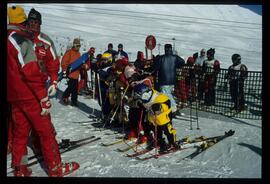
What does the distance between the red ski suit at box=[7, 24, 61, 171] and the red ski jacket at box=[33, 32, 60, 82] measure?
0.27 meters

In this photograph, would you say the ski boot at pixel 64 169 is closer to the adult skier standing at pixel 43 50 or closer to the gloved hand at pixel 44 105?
the gloved hand at pixel 44 105

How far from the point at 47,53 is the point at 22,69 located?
782 millimetres

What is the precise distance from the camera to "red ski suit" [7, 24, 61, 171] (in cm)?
429

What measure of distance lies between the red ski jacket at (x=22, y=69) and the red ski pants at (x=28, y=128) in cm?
14

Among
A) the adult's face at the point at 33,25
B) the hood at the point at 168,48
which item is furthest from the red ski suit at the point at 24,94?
the hood at the point at 168,48

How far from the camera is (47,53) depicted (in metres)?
4.97

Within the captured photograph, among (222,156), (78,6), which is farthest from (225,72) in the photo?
(78,6)

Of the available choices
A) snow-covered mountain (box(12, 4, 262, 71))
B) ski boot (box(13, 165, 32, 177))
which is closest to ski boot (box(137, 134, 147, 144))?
ski boot (box(13, 165, 32, 177))

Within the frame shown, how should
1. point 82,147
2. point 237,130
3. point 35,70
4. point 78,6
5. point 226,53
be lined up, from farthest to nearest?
point 78,6
point 226,53
point 237,130
point 82,147
point 35,70

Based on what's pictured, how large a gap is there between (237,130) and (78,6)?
24.3m

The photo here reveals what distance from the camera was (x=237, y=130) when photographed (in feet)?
21.7

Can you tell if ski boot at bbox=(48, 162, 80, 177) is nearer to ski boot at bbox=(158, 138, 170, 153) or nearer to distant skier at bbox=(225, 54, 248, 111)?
ski boot at bbox=(158, 138, 170, 153)

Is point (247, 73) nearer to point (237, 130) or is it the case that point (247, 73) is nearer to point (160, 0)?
point (237, 130)

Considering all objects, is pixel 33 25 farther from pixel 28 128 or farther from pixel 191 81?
pixel 191 81
